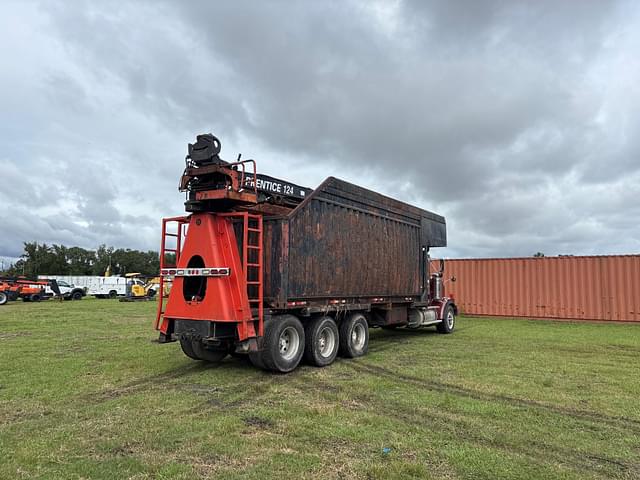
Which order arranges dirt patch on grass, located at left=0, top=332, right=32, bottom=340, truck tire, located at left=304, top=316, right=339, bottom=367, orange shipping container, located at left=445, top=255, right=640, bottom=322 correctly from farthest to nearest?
orange shipping container, located at left=445, top=255, right=640, bottom=322 → dirt patch on grass, located at left=0, top=332, right=32, bottom=340 → truck tire, located at left=304, top=316, right=339, bottom=367

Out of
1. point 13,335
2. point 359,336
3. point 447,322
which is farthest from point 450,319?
point 13,335

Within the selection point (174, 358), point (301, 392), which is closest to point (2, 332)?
point (174, 358)

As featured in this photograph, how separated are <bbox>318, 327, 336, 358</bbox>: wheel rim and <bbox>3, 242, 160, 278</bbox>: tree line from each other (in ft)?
211

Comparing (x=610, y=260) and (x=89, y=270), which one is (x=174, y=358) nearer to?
(x=610, y=260)

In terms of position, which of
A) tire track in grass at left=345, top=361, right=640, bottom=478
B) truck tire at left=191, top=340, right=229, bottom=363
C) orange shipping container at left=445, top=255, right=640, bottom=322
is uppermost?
orange shipping container at left=445, top=255, right=640, bottom=322

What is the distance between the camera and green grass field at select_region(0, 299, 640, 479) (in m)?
4.14

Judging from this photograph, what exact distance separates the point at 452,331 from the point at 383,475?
12.0m

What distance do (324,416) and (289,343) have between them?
9.05ft

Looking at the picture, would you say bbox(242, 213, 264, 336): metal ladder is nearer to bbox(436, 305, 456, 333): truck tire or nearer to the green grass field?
the green grass field

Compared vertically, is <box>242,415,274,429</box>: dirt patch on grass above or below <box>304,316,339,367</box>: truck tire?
below

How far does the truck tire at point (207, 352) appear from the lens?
28.2 ft

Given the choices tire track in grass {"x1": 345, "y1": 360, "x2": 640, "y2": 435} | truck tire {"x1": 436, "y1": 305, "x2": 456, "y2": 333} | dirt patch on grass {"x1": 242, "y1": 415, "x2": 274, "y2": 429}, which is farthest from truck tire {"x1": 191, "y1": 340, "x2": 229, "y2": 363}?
truck tire {"x1": 436, "y1": 305, "x2": 456, "y2": 333}

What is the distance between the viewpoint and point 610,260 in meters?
18.8

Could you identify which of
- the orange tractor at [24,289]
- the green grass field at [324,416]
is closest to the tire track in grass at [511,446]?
the green grass field at [324,416]
